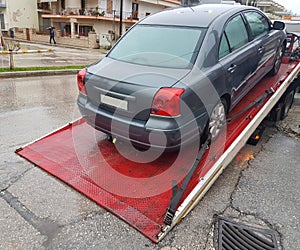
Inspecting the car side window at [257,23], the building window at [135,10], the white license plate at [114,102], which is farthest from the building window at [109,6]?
the white license plate at [114,102]

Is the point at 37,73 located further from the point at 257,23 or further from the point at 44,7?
the point at 44,7

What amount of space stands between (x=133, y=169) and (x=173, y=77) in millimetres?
1235

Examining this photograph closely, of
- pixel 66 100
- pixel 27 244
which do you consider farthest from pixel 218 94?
pixel 66 100

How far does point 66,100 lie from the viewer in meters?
6.36

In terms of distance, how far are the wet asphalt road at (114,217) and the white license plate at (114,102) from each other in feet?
3.52

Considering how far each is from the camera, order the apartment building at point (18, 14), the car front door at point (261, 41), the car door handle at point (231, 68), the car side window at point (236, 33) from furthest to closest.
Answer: the apartment building at point (18, 14) < the car front door at point (261, 41) < the car side window at point (236, 33) < the car door handle at point (231, 68)

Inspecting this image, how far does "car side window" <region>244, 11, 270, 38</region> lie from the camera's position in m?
4.14

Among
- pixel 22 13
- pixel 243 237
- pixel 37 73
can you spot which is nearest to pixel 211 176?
pixel 243 237

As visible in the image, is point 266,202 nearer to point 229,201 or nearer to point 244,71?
point 229,201

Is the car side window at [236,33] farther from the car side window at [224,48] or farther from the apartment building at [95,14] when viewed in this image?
the apartment building at [95,14]

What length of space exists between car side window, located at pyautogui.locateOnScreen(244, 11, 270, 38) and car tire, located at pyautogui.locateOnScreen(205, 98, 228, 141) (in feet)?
4.96

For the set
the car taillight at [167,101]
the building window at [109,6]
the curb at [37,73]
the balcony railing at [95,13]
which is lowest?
the curb at [37,73]

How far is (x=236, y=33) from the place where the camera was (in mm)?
3686

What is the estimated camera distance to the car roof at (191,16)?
3.41 meters
